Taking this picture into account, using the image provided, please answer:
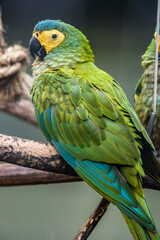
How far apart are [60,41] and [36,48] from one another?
60mm

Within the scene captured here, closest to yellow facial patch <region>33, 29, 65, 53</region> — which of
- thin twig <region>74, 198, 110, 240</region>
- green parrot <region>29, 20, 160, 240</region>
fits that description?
green parrot <region>29, 20, 160, 240</region>

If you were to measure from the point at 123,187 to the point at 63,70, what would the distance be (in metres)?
0.28

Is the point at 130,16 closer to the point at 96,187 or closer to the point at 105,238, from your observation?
the point at 96,187

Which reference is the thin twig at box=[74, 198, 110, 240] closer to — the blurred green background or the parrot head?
the parrot head

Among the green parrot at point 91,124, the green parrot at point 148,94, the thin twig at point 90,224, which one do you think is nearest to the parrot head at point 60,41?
the green parrot at point 91,124

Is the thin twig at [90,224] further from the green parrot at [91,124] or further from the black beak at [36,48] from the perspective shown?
the black beak at [36,48]

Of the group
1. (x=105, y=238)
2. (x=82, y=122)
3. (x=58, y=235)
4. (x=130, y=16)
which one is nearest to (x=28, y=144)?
(x=82, y=122)

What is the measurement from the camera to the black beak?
27.1 inches

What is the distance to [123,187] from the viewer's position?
546mm

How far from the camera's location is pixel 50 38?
0.67m

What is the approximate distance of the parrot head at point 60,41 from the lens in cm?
67

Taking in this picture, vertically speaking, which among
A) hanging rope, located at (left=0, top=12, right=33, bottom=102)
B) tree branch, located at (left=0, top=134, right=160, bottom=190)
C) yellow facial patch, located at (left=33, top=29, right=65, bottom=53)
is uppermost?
yellow facial patch, located at (left=33, top=29, right=65, bottom=53)

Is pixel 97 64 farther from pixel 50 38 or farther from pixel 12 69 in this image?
pixel 50 38

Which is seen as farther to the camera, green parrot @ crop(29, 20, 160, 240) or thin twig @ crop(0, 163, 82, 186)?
thin twig @ crop(0, 163, 82, 186)
